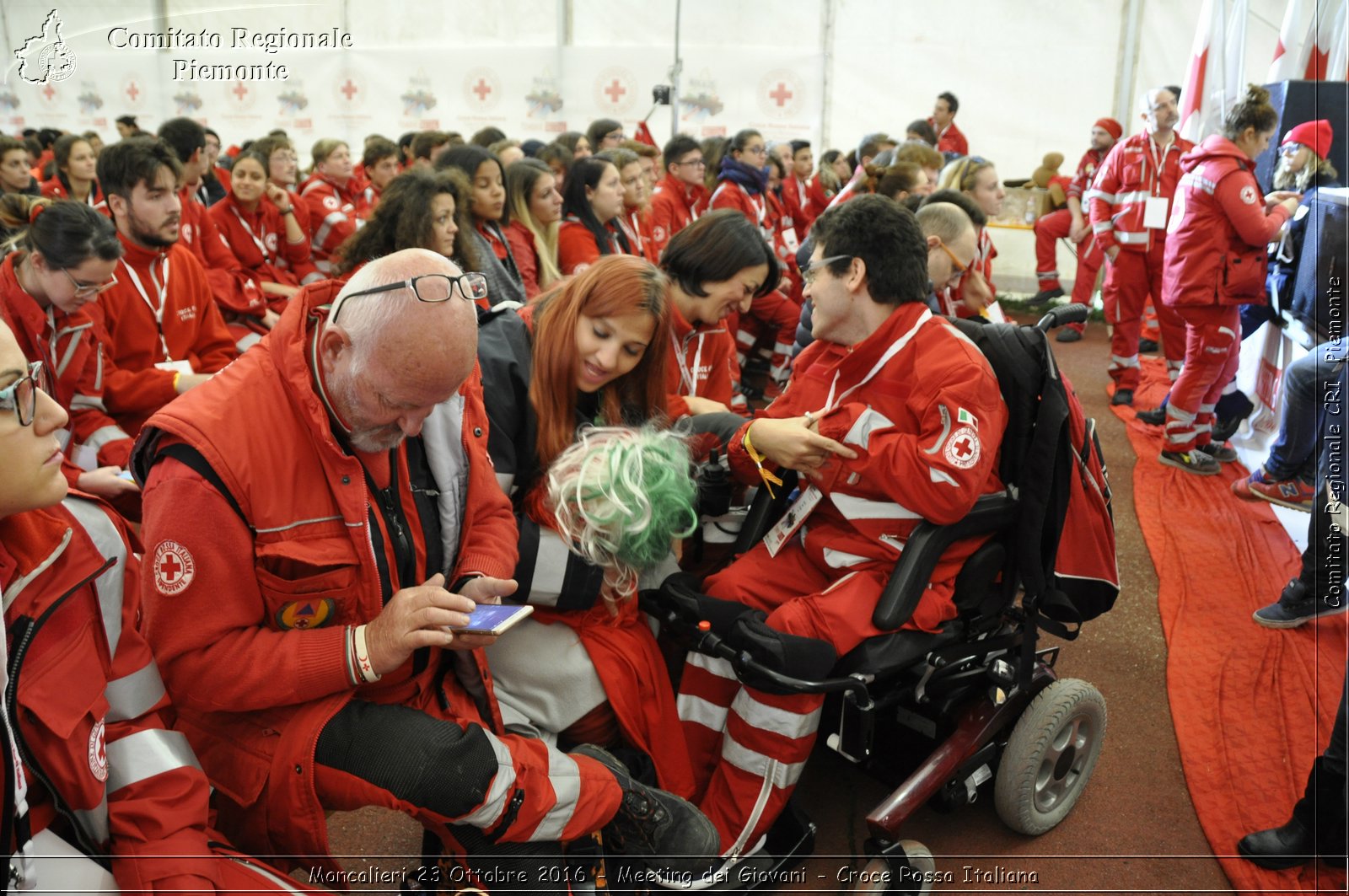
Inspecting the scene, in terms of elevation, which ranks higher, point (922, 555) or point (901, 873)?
point (922, 555)

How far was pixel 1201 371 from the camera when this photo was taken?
517 centimetres

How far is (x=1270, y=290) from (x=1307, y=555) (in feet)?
7.09

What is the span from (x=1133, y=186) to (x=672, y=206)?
133 inches

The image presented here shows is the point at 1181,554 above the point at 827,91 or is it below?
below

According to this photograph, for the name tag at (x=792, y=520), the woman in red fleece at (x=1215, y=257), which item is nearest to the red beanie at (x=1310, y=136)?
the woman in red fleece at (x=1215, y=257)

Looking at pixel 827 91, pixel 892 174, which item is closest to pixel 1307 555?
pixel 892 174

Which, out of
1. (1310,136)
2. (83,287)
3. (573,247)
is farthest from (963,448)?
(1310,136)

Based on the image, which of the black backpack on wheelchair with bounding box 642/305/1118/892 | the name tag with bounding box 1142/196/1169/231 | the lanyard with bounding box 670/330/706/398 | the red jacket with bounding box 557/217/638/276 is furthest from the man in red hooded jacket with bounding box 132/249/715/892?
the name tag with bounding box 1142/196/1169/231

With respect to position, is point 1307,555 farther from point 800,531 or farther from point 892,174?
point 892,174

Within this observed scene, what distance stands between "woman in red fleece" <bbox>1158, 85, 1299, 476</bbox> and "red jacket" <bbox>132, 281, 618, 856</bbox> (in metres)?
4.78

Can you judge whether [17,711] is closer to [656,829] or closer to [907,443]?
[656,829]

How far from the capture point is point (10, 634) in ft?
4.12

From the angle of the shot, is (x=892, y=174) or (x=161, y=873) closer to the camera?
(x=161, y=873)

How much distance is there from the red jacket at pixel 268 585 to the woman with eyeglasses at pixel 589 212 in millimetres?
3256
